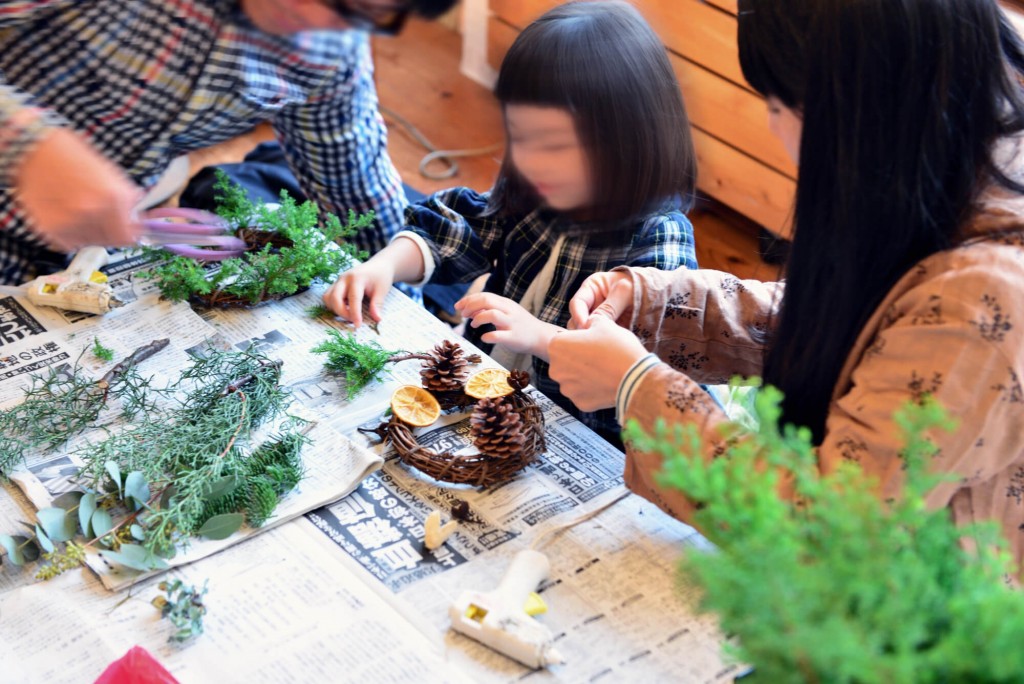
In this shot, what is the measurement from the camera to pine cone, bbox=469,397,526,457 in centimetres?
111

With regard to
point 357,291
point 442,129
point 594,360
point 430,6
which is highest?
point 430,6

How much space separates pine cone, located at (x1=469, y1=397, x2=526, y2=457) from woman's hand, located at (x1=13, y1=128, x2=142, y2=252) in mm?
469

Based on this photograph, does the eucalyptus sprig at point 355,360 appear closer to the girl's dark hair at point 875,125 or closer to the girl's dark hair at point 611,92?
the girl's dark hair at point 611,92

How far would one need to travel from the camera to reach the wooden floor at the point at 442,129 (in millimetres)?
2713

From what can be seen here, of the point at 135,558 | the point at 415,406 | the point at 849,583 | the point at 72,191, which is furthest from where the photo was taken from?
the point at 415,406

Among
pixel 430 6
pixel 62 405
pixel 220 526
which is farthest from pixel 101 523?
pixel 430 6

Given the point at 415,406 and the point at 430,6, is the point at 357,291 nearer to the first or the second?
the point at 415,406

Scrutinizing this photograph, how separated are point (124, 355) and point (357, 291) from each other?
1.06ft

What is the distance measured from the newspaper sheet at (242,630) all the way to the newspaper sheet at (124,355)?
38 mm

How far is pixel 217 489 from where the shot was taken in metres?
1.05

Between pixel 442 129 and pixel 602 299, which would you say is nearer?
pixel 602 299

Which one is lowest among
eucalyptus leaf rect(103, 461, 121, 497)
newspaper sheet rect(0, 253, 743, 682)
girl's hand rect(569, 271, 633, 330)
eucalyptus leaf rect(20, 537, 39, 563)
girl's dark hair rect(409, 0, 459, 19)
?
eucalyptus leaf rect(20, 537, 39, 563)

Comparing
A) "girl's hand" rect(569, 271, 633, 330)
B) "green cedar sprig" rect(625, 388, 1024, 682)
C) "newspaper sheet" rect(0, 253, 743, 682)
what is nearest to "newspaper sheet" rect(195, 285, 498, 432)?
"newspaper sheet" rect(0, 253, 743, 682)

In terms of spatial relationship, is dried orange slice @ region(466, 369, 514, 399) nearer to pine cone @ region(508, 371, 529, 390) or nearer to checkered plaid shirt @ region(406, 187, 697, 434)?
pine cone @ region(508, 371, 529, 390)
